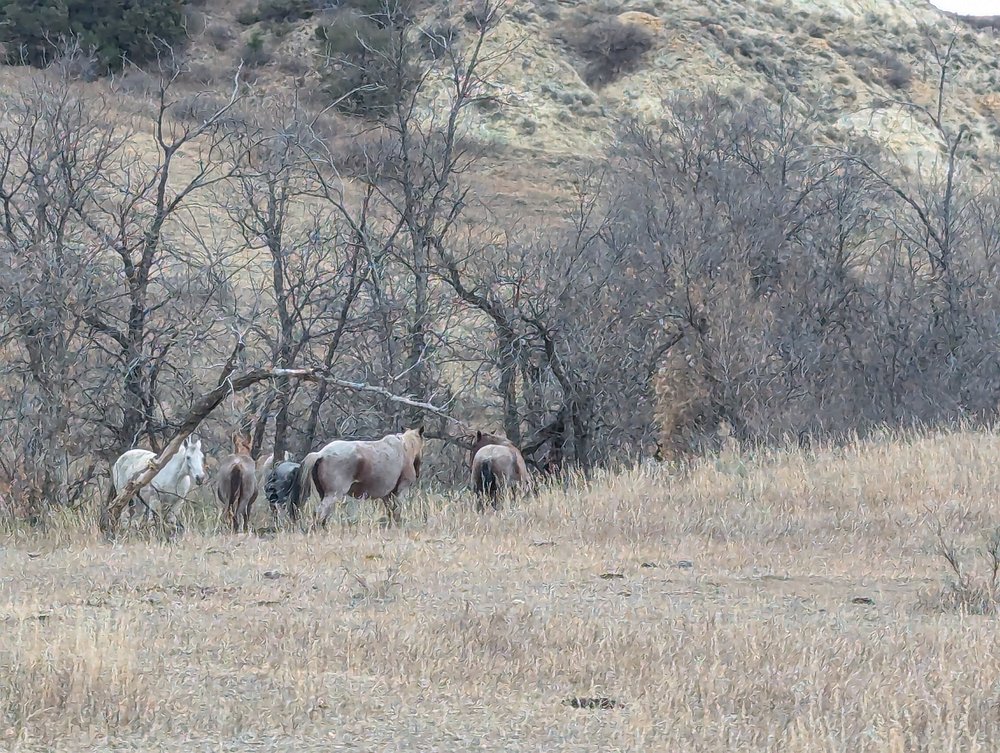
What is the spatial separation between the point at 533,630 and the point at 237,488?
6125 mm

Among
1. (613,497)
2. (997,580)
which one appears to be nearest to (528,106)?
(613,497)

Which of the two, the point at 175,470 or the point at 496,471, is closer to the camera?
the point at 175,470

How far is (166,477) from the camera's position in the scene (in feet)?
42.1

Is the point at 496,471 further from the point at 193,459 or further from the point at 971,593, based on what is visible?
the point at 971,593

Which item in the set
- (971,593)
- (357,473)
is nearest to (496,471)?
(357,473)

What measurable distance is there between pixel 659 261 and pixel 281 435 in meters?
6.37

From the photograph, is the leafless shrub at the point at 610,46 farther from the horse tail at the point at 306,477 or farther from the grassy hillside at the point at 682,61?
the horse tail at the point at 306,477

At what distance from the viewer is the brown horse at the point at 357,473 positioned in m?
12.6

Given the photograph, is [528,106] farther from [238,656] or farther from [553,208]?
[238,656]

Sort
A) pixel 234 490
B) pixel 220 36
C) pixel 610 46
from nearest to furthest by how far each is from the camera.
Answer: pixel 234 490 → pixel 220 36 → pixel 610 46

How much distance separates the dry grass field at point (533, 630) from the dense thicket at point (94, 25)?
2994cm

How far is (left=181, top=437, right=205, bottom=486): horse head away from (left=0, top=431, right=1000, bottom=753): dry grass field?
73cm

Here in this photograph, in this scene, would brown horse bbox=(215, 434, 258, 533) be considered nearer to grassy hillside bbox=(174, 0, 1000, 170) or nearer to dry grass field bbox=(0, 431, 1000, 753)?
dry grass field bbox=(0, 431, 1000, 753)

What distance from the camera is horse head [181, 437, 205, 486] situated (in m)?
12.6
